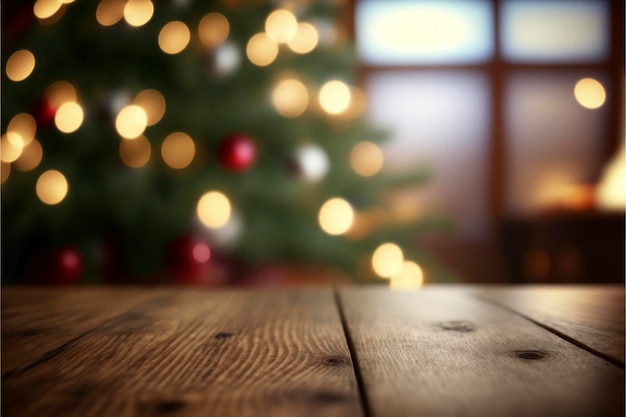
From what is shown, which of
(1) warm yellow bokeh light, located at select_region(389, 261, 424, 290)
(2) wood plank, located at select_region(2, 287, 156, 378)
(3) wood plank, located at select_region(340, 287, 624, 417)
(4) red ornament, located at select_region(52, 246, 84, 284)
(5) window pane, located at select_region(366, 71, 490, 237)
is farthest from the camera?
(5) window pane, located at select_region(366, 71, 490, 237)

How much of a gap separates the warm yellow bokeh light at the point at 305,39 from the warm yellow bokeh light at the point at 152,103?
43 cm

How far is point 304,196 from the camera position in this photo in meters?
1.39

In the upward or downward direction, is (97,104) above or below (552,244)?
above

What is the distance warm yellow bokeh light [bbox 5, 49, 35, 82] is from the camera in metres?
1.29

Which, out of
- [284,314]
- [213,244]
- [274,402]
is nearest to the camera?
[274,402]

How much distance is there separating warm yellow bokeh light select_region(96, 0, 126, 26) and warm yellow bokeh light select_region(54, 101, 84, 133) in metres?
0.25

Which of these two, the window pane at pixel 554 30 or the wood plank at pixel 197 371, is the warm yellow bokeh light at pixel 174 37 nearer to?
the wood plank at pixel 197 371

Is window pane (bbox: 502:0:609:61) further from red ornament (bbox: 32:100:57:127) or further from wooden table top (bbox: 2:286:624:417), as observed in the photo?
wooden table top (bbox: 2:286:624:417)

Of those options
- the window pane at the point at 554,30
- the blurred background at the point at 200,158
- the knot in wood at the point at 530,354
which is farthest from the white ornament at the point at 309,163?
the window pane at the point at 554,30

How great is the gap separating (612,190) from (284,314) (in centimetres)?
204

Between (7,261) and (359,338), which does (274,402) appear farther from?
(7,261)

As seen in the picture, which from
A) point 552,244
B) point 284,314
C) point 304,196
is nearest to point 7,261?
point 304,196

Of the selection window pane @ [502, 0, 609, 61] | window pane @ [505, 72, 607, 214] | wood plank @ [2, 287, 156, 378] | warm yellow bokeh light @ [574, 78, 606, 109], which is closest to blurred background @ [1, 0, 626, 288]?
wood plank @ [2, 287, 156, 378]

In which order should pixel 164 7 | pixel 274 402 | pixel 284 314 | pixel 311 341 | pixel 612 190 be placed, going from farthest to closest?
pixel 612 190
pixel 164 7
pixel 284 314
pixel 311 341
pixel 274 402
